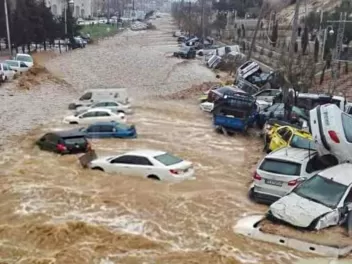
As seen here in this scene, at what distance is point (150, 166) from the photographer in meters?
17.7

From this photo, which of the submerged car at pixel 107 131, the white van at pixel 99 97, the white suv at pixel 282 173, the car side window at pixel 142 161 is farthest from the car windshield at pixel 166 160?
the white van at pixel 99 97

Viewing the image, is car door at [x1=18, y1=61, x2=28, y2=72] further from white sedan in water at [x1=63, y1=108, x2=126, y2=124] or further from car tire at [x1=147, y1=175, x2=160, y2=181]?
car tire at [x1=147, y1=175, x2=160, y2=181]

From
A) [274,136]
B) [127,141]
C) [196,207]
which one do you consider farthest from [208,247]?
[127,141]

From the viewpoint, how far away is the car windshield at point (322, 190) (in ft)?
42.4

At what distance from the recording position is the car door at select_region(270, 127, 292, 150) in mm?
20727

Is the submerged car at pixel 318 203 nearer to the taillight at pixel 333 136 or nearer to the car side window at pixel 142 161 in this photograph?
the taillight at pixel 333 136

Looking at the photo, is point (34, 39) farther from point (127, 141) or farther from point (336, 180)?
point (336, 180)

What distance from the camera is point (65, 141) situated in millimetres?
21422

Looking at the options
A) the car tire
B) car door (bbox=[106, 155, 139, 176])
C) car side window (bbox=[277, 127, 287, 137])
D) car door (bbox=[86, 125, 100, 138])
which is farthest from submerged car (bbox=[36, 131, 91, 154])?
car side window (bbox=[277, 127, 287, 137])

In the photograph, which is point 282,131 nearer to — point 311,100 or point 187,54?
point 311,100

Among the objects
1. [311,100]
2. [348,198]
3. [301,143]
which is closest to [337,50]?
[311,100]

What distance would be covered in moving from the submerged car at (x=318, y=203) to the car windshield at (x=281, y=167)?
4.17 ft

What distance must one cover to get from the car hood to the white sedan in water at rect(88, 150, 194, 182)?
5142 millimetres

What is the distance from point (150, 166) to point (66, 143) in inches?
197
